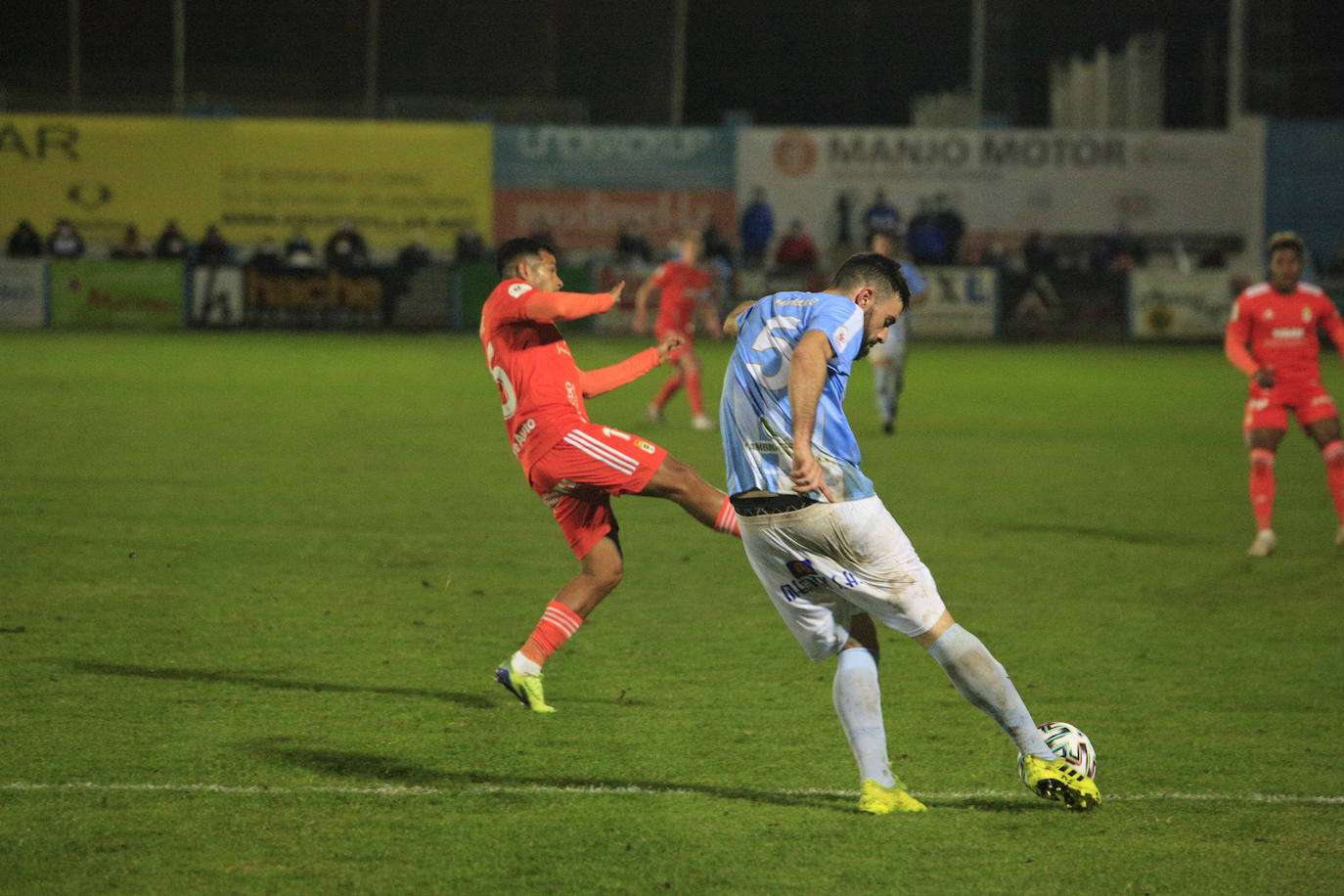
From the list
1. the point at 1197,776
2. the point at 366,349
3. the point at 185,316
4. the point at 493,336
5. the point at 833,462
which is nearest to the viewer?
the point at 833,462

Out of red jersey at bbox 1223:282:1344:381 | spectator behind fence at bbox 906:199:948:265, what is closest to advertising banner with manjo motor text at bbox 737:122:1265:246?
spectator behind fence at bbox 906:199:948:265

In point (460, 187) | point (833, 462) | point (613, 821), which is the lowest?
point (613, 821)

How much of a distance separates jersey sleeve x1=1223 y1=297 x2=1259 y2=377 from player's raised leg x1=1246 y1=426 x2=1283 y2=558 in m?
0.43

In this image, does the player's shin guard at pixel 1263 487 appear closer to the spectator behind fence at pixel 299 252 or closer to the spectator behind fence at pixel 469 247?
the spectator behind fence at pixel 299 252

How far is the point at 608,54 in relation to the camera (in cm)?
4047

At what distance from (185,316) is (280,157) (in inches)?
271

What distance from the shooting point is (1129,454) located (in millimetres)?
16406

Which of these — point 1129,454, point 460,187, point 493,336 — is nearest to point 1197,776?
point 493,336

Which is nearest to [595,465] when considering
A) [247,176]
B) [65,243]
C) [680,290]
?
[680,290]

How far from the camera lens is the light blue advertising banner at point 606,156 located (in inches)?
1502

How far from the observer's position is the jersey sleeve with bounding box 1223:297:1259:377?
10.5m

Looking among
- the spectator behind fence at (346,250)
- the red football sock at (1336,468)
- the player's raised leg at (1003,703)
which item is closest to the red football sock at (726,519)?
the player's raised leg at (1003,703)

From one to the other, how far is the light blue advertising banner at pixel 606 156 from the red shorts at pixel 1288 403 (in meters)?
28.2

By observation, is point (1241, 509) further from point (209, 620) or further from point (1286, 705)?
point (209, 620)
